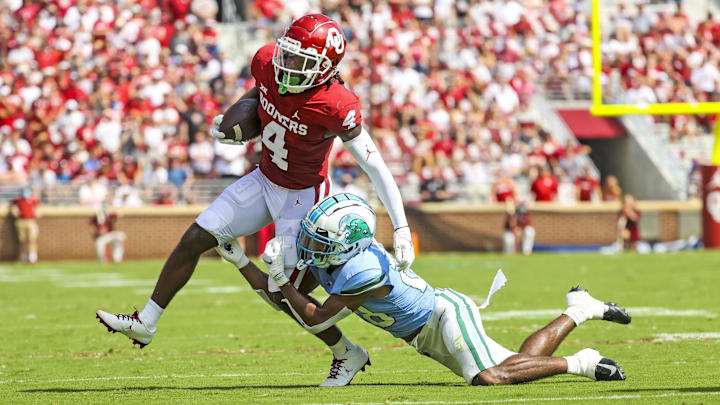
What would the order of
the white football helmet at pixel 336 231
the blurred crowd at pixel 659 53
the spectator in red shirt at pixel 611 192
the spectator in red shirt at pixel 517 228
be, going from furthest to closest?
the blurred crowd at pixel 659 53 < the spectator in red shirt at pixel 611 192 < the spectator in red shirt at pixel 517 228 < the white football helmet at pixel 336 231

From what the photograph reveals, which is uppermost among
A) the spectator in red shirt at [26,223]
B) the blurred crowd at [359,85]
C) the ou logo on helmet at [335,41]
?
the ou logo on helmet at [335,41]

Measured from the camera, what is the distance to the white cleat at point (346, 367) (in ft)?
19.3

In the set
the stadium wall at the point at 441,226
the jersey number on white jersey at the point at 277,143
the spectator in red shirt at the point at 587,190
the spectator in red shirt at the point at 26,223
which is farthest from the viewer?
the spectator in red shirt at the point at 587,190

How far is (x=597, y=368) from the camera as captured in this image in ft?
18.4

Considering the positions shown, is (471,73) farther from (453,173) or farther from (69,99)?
(69,99)

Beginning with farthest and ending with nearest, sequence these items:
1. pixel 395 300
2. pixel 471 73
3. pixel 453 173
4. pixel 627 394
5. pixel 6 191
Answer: pixel 471 73 → pixel 453 173 → pixel 6 191 → pixel 395 300 → pixel 627 394

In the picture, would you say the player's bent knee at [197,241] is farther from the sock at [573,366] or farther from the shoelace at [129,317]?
the sock at [573,366]

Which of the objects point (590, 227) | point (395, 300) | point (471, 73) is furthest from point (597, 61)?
point (395, 300)

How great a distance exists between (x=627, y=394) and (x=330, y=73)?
6.81 ft

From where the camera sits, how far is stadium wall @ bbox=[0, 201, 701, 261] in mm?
18047

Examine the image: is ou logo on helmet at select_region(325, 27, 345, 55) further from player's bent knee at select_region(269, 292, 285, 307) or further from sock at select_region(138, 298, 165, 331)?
sock at select_region(138, 298, 165, 331)

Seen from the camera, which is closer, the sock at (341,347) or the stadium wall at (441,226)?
the sock at (341,347)

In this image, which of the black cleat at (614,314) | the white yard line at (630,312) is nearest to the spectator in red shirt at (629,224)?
the white yard line at (630,312)

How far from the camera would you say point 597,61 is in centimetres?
1361
